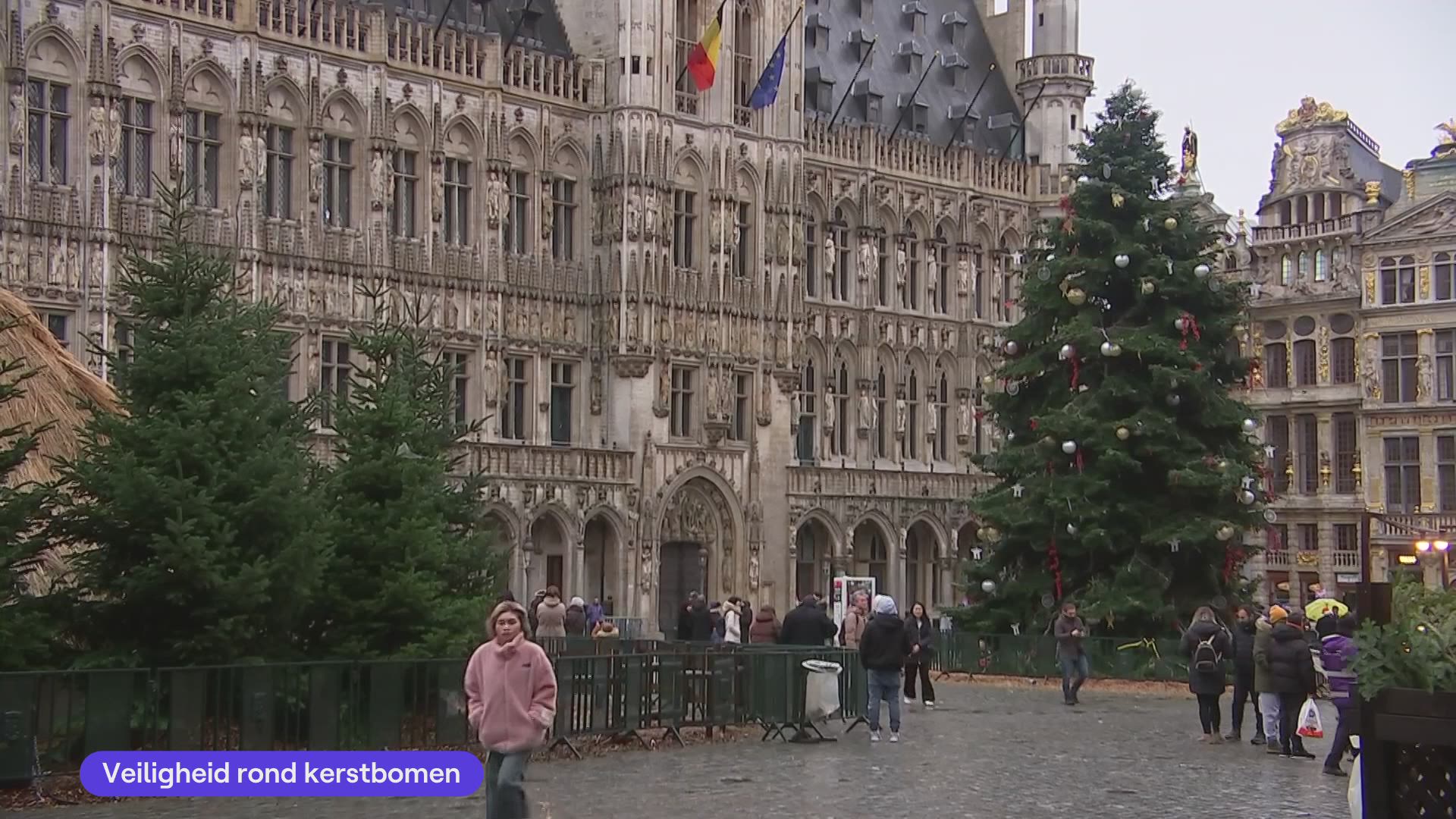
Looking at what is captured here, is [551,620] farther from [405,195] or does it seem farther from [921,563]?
[921,563]

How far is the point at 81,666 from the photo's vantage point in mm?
17328

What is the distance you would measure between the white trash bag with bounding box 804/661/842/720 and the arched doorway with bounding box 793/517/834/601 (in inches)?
1126

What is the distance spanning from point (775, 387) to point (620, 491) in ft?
17.3

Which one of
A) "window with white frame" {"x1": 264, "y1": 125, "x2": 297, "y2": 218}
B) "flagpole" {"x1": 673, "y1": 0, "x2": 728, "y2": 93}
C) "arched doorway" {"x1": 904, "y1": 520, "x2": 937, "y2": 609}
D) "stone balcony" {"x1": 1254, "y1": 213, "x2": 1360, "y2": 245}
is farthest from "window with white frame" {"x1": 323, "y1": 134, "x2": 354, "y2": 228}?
"stone balcony" {"x1": 1254, "y1": 213, "x2": 1360, "y2": 245}

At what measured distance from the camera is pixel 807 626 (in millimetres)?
25250

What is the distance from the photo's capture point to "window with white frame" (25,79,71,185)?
37438mm

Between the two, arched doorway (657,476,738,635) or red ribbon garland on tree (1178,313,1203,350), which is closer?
red ribbon garland on tree (1178,313,1203,350)

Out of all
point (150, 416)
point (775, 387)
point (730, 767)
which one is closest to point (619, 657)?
point (730, 767)

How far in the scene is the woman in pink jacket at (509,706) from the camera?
12.1m

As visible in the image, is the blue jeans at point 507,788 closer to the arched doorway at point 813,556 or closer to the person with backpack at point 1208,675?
the person with backpack at point 1208,675

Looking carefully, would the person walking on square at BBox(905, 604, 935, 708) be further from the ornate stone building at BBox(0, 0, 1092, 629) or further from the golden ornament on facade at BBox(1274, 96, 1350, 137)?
the golden ornament on facade at BBox(1274, 96, 1350, 137)

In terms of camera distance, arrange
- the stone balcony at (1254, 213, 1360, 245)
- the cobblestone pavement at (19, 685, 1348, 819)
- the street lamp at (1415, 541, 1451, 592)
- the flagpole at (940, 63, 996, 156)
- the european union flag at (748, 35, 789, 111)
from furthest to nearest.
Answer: the stone balcony at (1254, 213, 1360, 245) < the flagpole at (940, 63, 996, 156) < the street lamp at (1415, 541, 1451, 592) < the european union flag at (748, 35, 789, 111) < the cobblestone pavement at (19, 685, 1348, 819)
